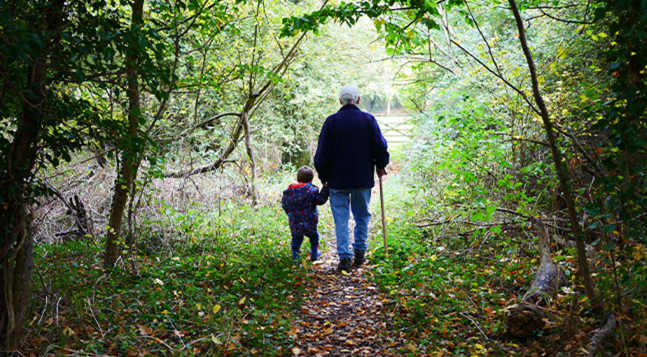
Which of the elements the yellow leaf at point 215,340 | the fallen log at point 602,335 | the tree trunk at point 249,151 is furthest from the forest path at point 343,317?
the tree trunk at point 249,151

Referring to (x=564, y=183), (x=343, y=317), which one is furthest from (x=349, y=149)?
(x=564, y=183)

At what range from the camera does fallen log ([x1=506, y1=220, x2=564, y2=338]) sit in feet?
11.4

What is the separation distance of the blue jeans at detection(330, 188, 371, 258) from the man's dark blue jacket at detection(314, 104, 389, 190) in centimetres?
15

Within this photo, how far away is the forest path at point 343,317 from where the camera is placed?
382 cm

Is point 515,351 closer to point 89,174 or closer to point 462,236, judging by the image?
point 462,236

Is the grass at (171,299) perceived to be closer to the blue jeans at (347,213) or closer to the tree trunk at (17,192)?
the tree trunk at (17,192)

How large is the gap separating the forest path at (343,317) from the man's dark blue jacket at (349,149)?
1181 mm

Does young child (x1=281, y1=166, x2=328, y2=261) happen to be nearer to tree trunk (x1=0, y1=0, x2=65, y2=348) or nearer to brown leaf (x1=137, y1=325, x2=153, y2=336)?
brown leaf (x1=137, y1=325, x2=153, y2=336)

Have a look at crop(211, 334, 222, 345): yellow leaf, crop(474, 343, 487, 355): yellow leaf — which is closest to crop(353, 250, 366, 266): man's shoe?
crop(474, 343, 487, 355): yellow leaf

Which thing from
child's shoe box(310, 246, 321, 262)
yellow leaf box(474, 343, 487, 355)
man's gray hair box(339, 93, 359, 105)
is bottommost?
yellow leaf box(474, 343, 487, 355)

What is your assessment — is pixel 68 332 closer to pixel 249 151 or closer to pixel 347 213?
pixel 347 213

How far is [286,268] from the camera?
5.55 meters

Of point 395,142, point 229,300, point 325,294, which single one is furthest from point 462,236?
point 395,142

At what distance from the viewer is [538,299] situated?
12.8 ft
